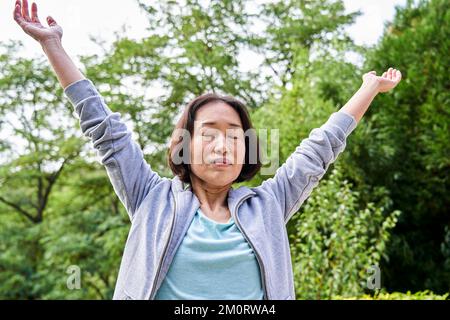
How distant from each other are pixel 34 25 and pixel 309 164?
507 millimetres

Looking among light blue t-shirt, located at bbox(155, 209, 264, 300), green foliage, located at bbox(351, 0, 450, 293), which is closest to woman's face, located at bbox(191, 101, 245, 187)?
light blue t-shirt, located at bbox(155, 209, 264, 300)

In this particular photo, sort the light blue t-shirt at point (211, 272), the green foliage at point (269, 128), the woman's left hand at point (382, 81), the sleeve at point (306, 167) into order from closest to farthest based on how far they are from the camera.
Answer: the light blue t-shirt at point (211, 272) < the sleeve at point (306, 167) < the woman's left hand at point (382, 81) < the green foliage at point (269, 128)

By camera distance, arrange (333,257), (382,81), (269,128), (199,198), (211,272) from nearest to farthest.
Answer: (211,272)
(199,198)
(382,81)
(333,257)
(269,128)

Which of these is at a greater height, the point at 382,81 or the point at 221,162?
the point at 382,81

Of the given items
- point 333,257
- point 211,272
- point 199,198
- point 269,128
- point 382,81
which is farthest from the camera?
point 269,128

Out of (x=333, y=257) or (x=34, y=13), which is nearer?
(x=34, y=13)

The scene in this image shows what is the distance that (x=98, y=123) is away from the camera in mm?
990

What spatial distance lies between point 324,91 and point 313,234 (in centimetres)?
201

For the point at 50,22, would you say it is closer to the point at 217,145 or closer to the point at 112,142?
the point at 112,142

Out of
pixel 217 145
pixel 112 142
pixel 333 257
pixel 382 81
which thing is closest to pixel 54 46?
pixel 112 142

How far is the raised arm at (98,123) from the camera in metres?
0.98

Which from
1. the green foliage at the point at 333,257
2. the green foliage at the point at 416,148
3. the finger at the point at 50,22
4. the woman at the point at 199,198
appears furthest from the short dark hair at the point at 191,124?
the green foliage at the point at 416,148

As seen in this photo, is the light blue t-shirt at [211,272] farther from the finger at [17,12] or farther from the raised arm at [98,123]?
the finger at [17,12]

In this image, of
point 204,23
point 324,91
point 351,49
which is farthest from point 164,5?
point 324,91
